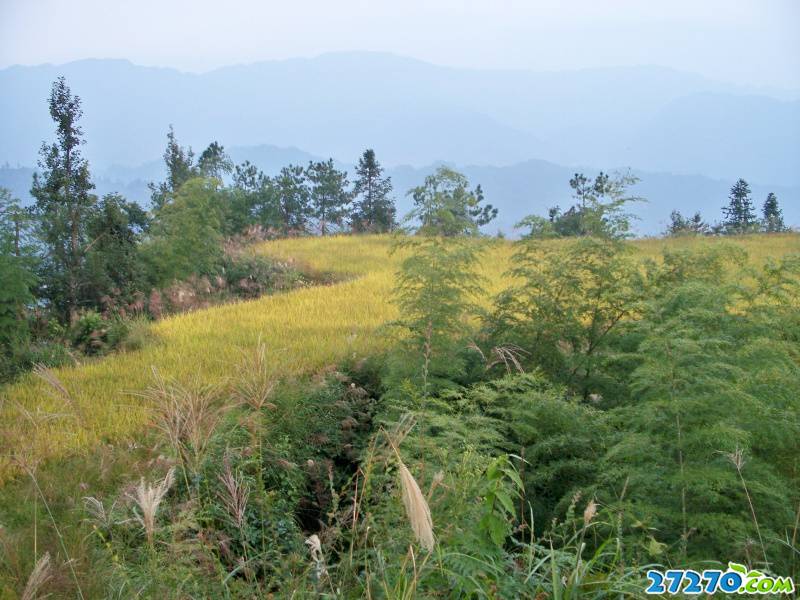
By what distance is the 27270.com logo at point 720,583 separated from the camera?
2229 mm

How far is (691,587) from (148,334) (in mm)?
6971

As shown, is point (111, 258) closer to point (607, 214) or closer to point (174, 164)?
point (607, 214)

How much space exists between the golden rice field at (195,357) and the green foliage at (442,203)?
67cm

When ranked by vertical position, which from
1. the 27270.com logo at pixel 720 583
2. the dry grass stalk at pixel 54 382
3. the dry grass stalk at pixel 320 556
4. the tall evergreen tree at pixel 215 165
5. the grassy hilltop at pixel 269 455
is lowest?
the grassy hilltop at pixel 269 455

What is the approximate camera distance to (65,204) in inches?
454

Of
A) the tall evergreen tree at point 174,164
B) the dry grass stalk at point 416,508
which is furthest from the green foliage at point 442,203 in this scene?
the tall evergreen tree at point 174,164

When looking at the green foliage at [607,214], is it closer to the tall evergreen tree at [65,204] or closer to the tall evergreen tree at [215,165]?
the tall evergreen tree at [65,204]

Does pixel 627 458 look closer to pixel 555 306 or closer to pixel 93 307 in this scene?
pixel 555 306

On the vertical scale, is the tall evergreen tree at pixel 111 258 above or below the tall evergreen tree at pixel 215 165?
Answer: below

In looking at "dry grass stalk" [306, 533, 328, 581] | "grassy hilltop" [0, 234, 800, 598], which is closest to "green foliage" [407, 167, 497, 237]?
"grassy hilltop" [0, 234, 800, 598]

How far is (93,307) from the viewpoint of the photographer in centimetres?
1023

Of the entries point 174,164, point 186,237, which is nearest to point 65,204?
point 186,237

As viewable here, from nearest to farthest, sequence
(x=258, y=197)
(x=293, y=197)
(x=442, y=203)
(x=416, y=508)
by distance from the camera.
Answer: (x=416, y=508) < (x=442, y=203) < (x=258, y=197) < (x=293, y=197)

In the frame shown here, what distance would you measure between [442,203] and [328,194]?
3127 cm
